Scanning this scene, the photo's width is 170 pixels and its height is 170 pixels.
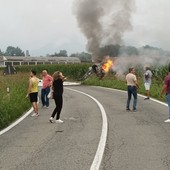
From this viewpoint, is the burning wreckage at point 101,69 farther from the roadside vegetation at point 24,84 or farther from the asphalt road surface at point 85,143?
the asphalt road surface at point 85,143

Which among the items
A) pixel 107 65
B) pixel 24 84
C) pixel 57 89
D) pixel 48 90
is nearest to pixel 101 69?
pixel 107 65

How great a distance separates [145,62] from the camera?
4109cm

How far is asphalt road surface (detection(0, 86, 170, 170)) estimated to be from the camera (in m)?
7.69

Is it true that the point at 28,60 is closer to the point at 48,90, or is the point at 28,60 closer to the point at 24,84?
the point at 24,84

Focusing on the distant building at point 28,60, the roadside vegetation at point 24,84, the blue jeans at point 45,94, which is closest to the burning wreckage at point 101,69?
the roadside vegetation at point 24,84

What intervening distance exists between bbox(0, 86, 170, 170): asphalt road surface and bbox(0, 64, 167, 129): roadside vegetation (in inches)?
29.8

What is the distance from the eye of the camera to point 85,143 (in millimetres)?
9758

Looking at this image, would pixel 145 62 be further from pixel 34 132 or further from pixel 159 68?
pixel 34 132

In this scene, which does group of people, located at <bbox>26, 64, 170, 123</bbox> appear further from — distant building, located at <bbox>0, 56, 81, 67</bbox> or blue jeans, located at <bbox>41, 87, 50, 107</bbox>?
distant building, located at <bbox>0, 56, 81, 67</bbox>

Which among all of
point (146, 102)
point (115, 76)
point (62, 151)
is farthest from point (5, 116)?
point (115, 76)

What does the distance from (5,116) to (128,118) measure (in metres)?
4.26

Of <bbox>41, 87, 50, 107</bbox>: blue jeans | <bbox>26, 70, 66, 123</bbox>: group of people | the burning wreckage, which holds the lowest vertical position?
the burning wreckage

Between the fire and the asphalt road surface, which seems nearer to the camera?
the asphalt road surface

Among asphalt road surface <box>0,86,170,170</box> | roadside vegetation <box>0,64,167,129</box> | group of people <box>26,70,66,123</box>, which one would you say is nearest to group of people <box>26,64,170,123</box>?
group of people <box>26,70,66,123</box>
